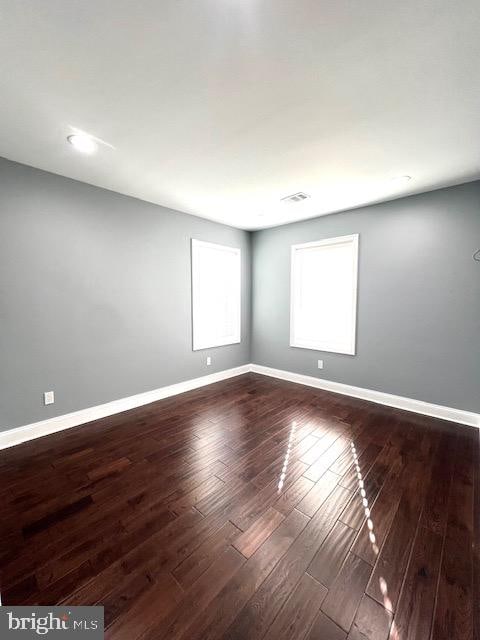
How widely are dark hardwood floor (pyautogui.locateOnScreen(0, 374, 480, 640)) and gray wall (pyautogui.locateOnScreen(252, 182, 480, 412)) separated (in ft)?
2.10

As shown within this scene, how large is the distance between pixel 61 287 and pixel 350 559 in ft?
10.2

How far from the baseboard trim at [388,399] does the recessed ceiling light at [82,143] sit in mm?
3751

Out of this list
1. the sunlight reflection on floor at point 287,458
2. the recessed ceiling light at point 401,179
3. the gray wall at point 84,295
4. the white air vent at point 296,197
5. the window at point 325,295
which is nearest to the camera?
the sunlight reflection on floor at point 287,458

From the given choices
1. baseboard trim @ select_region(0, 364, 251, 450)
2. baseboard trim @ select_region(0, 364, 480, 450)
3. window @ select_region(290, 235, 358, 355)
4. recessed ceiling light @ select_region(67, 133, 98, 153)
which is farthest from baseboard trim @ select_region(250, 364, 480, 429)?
recessed ceiling light @ select_region(67, 133, 98, 153)

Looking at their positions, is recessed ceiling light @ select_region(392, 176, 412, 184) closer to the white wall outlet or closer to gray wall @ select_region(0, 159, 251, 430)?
gray wall @ select_region(0, 159, 251, 430)

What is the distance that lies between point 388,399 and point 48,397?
388 cm

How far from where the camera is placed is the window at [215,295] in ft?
12.5

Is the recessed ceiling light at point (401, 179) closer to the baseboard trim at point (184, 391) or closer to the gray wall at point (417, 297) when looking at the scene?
the gray wall at point (417, 297)

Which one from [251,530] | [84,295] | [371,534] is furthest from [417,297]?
[84,295]

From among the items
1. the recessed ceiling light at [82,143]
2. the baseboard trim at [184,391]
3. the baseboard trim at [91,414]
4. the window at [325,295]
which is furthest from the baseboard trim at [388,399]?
the recessed ceiling light at [82,143]

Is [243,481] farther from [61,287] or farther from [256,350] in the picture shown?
[256,350]

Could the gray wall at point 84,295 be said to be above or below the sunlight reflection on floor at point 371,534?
above

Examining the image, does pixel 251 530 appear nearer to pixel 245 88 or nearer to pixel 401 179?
pixel 245 88

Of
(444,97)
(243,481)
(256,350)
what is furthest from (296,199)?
(243,481)
